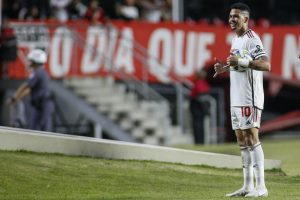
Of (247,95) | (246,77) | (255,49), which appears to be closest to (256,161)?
(247,95)

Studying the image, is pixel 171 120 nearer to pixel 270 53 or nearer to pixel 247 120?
pixel 270 53

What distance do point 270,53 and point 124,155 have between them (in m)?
16.2

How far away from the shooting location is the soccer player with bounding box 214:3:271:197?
44.5 feet

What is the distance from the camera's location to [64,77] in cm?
2844

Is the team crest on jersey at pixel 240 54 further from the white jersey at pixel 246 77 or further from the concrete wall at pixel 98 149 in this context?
the concrete wall at pixel 98 149

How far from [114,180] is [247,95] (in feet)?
8.58

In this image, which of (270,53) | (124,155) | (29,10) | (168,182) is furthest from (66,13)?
(168,182)

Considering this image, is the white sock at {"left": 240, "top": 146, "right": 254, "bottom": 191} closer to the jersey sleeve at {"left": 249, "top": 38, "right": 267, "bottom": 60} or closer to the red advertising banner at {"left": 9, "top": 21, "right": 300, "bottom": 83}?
the jersey sleeve at {"left": 249, "top": 38, "right": 267, "bottom": 60}

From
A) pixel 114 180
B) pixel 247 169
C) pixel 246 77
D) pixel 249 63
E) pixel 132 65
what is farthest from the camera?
pixel 132 65

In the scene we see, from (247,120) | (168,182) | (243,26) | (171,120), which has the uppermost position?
(243,26)

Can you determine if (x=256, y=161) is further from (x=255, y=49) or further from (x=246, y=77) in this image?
(x=255, y=49)

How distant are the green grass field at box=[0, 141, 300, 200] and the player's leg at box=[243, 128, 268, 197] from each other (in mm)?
181

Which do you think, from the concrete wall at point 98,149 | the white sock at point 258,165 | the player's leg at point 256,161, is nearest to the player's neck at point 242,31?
the player's leg at point 256,161

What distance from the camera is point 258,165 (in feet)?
44.7
